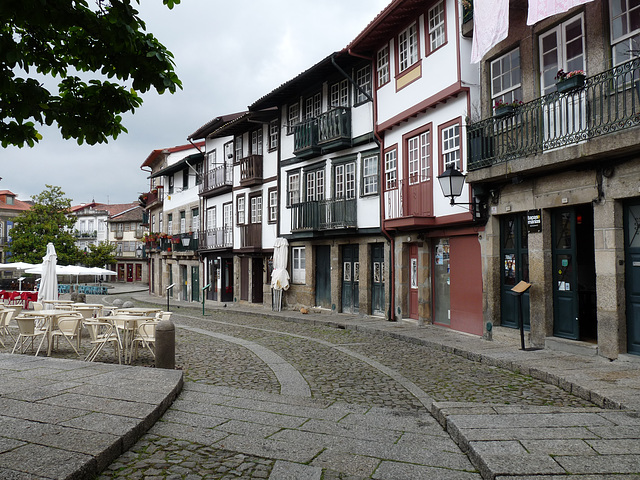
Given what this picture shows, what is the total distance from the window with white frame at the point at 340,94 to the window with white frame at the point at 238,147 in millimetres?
8127

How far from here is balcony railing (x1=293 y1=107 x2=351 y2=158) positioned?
17891 mm

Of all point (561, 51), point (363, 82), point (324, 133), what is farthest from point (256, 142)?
point (561, 51)

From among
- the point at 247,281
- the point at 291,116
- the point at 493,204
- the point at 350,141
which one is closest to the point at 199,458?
the point at 493,204

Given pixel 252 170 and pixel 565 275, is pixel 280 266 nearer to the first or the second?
pixel 252 170

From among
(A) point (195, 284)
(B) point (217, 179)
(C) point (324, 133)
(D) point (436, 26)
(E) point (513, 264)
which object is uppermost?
(D) point (436, 26)

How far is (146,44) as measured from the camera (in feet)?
14.3

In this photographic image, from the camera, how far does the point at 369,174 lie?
56.8ft

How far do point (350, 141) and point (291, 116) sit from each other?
15.5 feet

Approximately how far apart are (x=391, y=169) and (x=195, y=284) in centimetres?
1974

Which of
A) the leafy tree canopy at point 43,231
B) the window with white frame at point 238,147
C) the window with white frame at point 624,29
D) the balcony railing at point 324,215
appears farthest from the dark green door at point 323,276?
the leafy tree canopy at point 43,231

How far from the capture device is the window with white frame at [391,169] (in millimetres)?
15994

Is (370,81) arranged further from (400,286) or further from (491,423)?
(491,423)

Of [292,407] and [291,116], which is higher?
[291,116]

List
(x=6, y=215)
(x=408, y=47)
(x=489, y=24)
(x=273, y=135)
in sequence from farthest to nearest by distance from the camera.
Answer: (x=6, y=215), (x=273, y=135), (x=408, y=47), (x=489, y=24)
